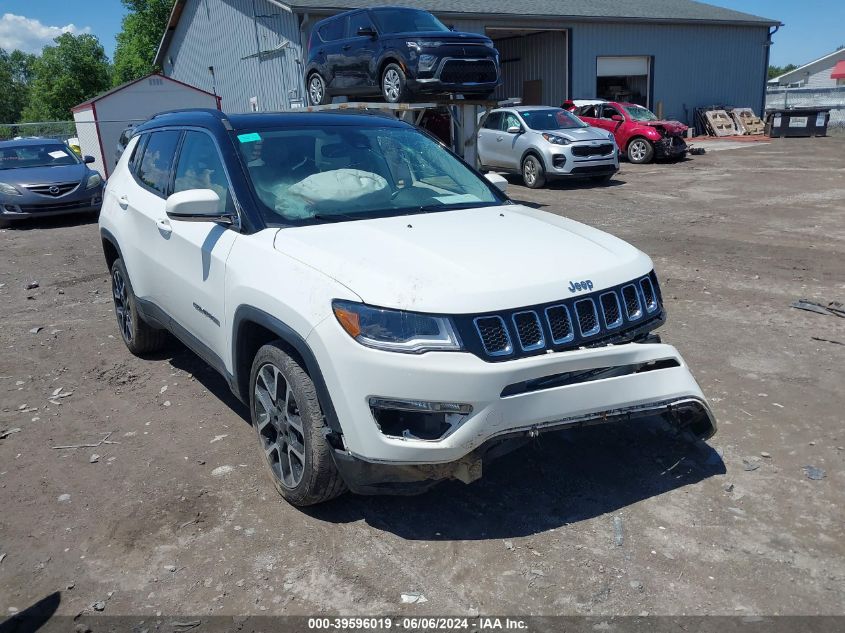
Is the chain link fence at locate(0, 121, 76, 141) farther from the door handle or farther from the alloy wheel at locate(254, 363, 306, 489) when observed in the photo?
the alloy wheel at locate(254, 363, 306, 489)

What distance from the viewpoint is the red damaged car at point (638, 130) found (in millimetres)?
19750

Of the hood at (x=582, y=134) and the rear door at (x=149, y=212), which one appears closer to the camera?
the rear door at (x=149, y=212)

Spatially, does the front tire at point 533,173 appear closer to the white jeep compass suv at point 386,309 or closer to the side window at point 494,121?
the side window at point 494,121

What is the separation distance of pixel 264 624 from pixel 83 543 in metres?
1.16

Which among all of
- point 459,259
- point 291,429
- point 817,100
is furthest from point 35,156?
point 817,100

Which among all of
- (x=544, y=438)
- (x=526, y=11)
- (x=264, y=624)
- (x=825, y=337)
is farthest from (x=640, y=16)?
(x=264, y=624)

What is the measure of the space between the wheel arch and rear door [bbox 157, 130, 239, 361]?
0.20 meters

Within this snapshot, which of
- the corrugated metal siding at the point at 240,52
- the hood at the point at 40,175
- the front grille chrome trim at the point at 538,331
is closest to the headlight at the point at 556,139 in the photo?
the hood at the point at 40,175

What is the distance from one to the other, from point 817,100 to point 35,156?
35.3 meters

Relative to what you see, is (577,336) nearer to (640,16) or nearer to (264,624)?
(264,624)

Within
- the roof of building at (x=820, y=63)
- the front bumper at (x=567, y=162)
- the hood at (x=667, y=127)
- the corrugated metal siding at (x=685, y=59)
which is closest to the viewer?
the front bumper at (x=567, y=162)

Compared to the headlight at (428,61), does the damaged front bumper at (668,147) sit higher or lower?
lower

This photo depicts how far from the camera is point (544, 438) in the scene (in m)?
4.20

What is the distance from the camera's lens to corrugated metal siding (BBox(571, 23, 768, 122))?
27.2 metres
